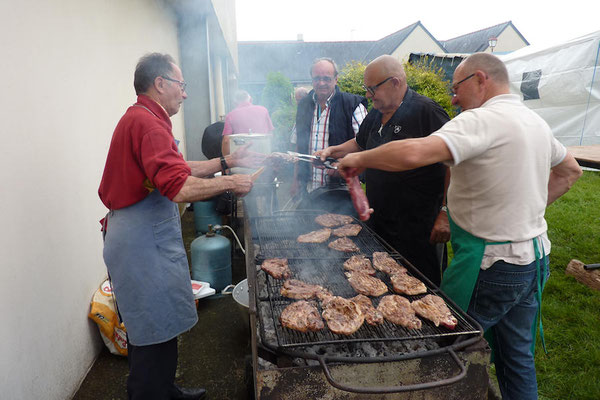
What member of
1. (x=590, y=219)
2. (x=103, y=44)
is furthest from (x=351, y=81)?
(x=103, y=44)

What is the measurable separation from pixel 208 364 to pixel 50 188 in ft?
6.90

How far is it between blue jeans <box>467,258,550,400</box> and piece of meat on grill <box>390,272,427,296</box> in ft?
1.13

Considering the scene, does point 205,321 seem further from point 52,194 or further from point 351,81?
point 351,81

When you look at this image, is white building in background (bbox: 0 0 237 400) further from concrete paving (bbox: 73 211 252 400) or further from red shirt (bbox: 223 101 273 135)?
red shirt (bbox: 223 101 273 135)

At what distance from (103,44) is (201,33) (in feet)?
20.9

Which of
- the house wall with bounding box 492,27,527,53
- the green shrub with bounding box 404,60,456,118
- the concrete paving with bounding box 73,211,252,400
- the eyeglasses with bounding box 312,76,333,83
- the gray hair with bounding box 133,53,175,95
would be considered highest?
the house wall with bounding box 492,27,527,53

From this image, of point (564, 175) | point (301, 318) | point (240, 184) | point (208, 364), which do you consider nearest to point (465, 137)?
point (564, 175)

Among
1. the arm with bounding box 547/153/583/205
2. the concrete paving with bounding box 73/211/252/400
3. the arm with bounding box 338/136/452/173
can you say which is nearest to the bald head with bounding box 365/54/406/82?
the arm with bounding box 338/136/452/173

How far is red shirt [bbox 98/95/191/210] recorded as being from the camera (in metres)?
2.08

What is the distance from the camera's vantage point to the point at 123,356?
3.36 meters

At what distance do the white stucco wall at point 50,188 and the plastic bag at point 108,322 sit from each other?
0.26ft

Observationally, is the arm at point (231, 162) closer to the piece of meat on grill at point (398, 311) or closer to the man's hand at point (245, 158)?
the man's hand at point (245, 158)

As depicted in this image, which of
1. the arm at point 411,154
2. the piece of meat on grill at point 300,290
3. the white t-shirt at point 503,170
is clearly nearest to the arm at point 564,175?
the white t-shirt at point 503,170

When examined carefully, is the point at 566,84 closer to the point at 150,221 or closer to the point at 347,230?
the point at 347,230
